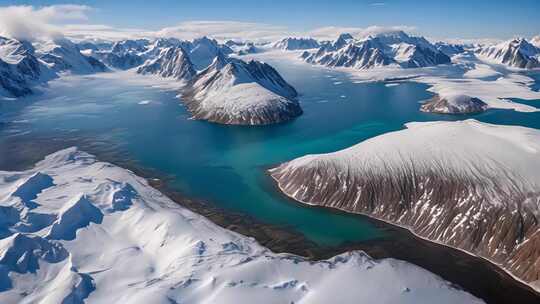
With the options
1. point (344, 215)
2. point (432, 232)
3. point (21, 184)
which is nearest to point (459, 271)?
point (432, 232)

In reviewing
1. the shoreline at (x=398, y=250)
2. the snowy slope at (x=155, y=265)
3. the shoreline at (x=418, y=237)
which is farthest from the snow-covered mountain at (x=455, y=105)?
the snowy slope at (x=155, y=265)

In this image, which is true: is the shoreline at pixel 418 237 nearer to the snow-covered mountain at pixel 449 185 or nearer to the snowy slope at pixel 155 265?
the snow-covered mountain at pixel 449 185

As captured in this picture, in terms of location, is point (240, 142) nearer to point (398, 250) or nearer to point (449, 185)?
point (449, 185)

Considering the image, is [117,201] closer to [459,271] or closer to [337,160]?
[337,160]

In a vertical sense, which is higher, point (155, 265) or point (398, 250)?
point (398, 250)

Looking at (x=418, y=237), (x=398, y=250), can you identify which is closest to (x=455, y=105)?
(x=418, y=237)

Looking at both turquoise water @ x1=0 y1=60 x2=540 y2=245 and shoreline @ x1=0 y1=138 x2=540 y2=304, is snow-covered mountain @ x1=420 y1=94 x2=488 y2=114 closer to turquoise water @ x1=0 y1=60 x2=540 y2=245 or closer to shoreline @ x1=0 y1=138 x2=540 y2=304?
turquoise water @ x1=0 y1=60 x2=540 y2=245
